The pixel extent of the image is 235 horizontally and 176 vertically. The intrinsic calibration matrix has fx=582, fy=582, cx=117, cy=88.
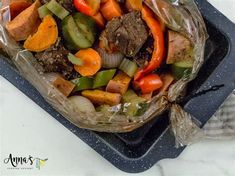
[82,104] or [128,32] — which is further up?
[128,32]

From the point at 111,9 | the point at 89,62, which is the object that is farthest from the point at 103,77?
→ the point at 111,9

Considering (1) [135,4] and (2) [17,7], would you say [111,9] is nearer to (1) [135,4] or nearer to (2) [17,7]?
(1) [135,4]

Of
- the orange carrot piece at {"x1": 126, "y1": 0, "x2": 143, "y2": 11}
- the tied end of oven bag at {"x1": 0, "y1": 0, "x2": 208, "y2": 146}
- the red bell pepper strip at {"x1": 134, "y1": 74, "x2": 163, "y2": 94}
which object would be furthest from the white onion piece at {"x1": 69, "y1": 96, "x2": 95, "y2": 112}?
the orange carrot piece at {"x1": 126, "y1": 0, "x2": 143, "y2": 11}

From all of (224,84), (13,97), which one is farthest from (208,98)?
(13,97)

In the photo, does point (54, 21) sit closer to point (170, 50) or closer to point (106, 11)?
point (106, 11)

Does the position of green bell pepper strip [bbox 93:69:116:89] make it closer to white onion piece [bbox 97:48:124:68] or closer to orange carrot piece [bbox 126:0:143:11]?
white onion piece [bbox 97:48:124:68]
